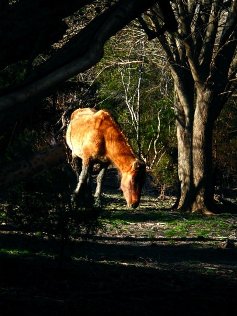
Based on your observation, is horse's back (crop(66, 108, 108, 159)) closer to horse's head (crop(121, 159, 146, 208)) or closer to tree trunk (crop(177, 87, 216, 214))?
horse's head (crop(121, 159, 146, 208))

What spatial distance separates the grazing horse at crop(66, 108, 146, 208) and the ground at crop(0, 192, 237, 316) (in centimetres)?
402

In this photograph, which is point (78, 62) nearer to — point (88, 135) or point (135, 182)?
point (135, 182)

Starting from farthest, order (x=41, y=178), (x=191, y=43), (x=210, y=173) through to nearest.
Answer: (x=210, y=173), (x=191, y=43), (x=41, y=178)

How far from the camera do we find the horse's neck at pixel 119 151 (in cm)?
2297

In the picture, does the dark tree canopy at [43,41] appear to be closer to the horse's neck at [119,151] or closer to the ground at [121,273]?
the ground at [121,273]

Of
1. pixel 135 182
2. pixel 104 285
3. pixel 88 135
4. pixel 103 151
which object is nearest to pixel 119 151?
pixel 103 151

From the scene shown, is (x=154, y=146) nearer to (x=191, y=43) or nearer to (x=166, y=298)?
(x=191, y=43)

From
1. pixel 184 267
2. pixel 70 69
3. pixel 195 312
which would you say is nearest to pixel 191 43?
pixel 184 267

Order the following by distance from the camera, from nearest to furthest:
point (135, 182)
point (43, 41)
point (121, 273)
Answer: point (43, 41)
point (121, 273)
point (135, 182)

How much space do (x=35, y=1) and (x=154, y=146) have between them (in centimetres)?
2273

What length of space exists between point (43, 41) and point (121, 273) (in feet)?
16.1

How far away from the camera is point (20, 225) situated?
10898 millimetres

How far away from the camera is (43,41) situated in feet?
23.7

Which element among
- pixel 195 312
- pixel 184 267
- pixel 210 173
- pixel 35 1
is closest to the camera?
pixel 35 1
